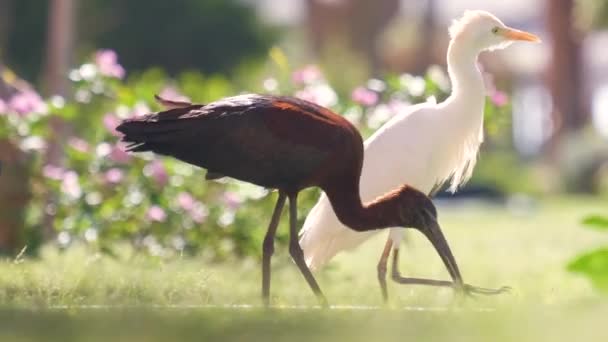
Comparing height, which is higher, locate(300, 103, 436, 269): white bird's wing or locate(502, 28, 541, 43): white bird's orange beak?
locate(502, 28, 541, 43): white bird's orange beak

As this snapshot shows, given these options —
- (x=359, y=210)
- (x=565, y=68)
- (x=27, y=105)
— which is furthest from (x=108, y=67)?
(x=565, y=68)

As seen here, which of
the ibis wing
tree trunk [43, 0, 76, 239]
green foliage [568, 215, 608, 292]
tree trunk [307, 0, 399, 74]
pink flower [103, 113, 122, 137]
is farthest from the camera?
tree trunk [307, 0, 399, 74]

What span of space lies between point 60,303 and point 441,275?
452 centimetres

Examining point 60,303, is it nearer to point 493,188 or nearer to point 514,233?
point 514,233

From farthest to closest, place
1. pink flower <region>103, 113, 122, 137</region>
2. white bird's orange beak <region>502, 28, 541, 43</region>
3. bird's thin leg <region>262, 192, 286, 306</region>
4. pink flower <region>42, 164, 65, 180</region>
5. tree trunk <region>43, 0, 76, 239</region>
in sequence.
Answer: tree trunk <region>43, 0, 76, 239</region>, pink flower <region>42, 164, 65, 180</region>, pink flower <region>103, 113, 122, 137</region>, white bird's orange beak <region>502, 28, 541, 43</region>, bird's thin leg <region>262, 192, 286, 306</region>

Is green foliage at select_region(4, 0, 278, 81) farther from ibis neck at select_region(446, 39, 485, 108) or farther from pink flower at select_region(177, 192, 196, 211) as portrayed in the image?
ibis neck at select_region(446, 39, 485, 108)

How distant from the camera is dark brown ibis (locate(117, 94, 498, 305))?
724cm

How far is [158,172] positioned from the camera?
10.7 metres

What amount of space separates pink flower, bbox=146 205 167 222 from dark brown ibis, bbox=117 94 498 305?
327 centimetres

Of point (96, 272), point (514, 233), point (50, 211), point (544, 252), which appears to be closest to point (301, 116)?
point (96, 272)

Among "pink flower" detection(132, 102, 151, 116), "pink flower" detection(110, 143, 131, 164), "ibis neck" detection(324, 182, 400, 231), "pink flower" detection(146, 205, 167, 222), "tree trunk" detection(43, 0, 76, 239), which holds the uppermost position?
"tree trunk" detection(43, 0, 76, 239)

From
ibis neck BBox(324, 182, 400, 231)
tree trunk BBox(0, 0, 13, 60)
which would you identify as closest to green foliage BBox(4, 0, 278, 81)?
tree trunk BBox(0, 0, 13, 60)

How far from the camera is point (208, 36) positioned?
3052 centimetres

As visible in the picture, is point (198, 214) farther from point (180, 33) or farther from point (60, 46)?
point (180, 33)
